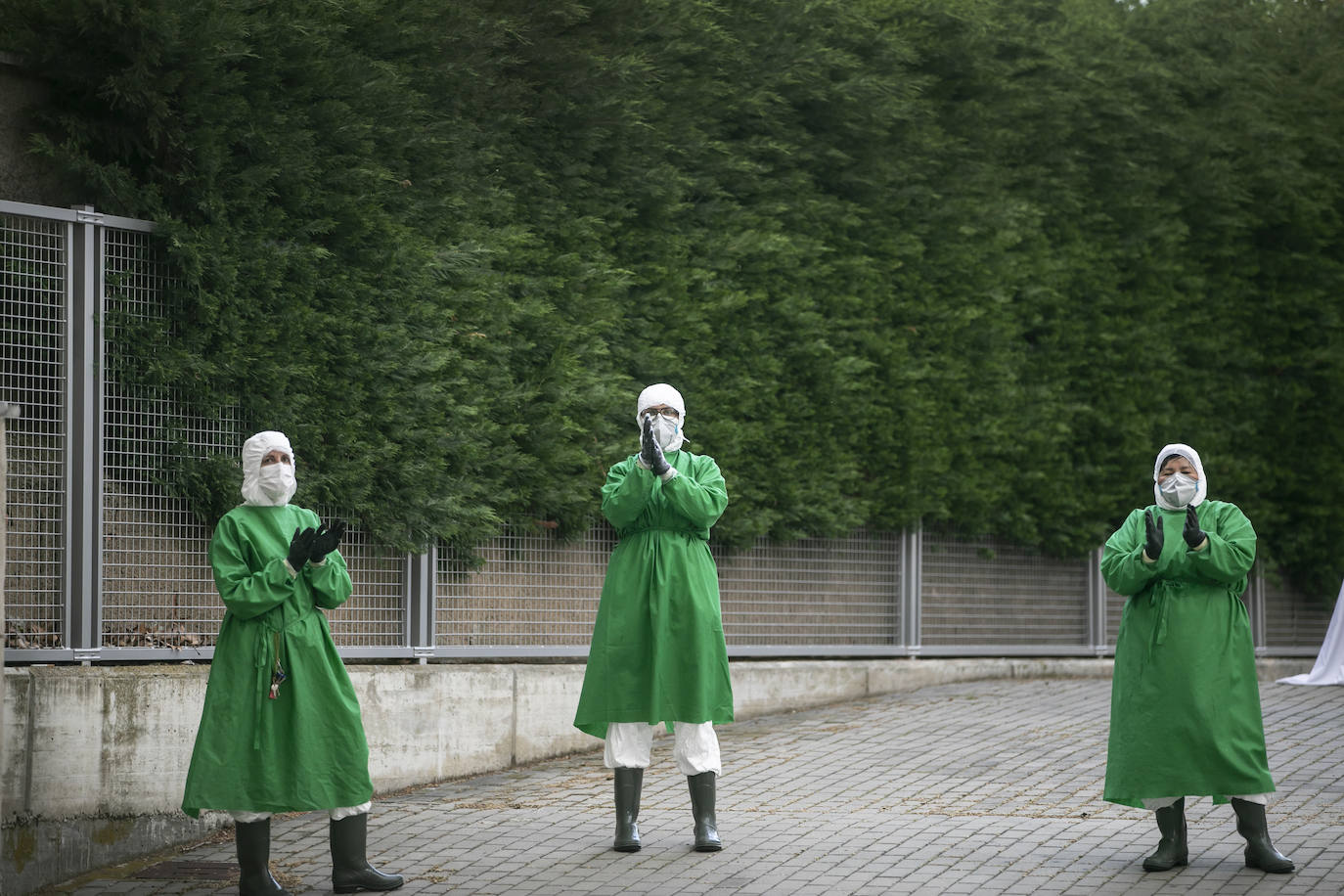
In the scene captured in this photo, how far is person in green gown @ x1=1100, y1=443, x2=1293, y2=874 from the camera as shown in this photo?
7.18 meters

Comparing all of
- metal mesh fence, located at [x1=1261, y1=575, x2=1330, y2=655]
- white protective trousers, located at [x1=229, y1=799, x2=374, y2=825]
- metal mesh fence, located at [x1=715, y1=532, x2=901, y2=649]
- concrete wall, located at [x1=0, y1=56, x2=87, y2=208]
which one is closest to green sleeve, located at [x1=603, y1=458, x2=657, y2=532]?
white protective trousers, located at [x1=229, y1=799, x2=374, y2=825]

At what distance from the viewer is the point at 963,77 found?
13.9 meters

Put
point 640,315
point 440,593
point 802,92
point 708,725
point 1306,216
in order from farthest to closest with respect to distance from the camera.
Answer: point 1306,216
point 802,92
point 640,315
point 440,593
point 708,725

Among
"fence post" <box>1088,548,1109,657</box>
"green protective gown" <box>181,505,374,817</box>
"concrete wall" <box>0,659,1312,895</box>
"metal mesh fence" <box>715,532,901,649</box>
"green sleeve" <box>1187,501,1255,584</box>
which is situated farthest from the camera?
"fence post" <box>1088,548,1109,657</box>

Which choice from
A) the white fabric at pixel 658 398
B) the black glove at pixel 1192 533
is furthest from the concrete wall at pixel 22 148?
the black glove at pixel 1192 533

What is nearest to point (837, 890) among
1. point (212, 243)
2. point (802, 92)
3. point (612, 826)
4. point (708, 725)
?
point (708, 725)

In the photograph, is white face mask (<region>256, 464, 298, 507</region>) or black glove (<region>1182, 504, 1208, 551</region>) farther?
black glove (<region>1182, 504, 1208, 551</region>)

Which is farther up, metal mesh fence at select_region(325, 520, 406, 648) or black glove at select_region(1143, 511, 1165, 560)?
black glove at select_region(1143, 511, 1165, 560)

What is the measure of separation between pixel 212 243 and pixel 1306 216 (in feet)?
34.3

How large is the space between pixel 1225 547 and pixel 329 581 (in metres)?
3.76

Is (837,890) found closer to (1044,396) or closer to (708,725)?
(708,725)

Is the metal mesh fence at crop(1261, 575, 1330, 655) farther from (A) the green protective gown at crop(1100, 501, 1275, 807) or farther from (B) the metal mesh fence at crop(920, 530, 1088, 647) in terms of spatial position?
(A) the green protective gown at crop(1100, 501, 1275, 807)

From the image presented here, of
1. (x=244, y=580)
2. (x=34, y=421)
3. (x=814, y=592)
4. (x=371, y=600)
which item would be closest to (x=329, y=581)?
(x=244, y=580)

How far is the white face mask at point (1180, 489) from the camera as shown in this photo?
7637 mm
